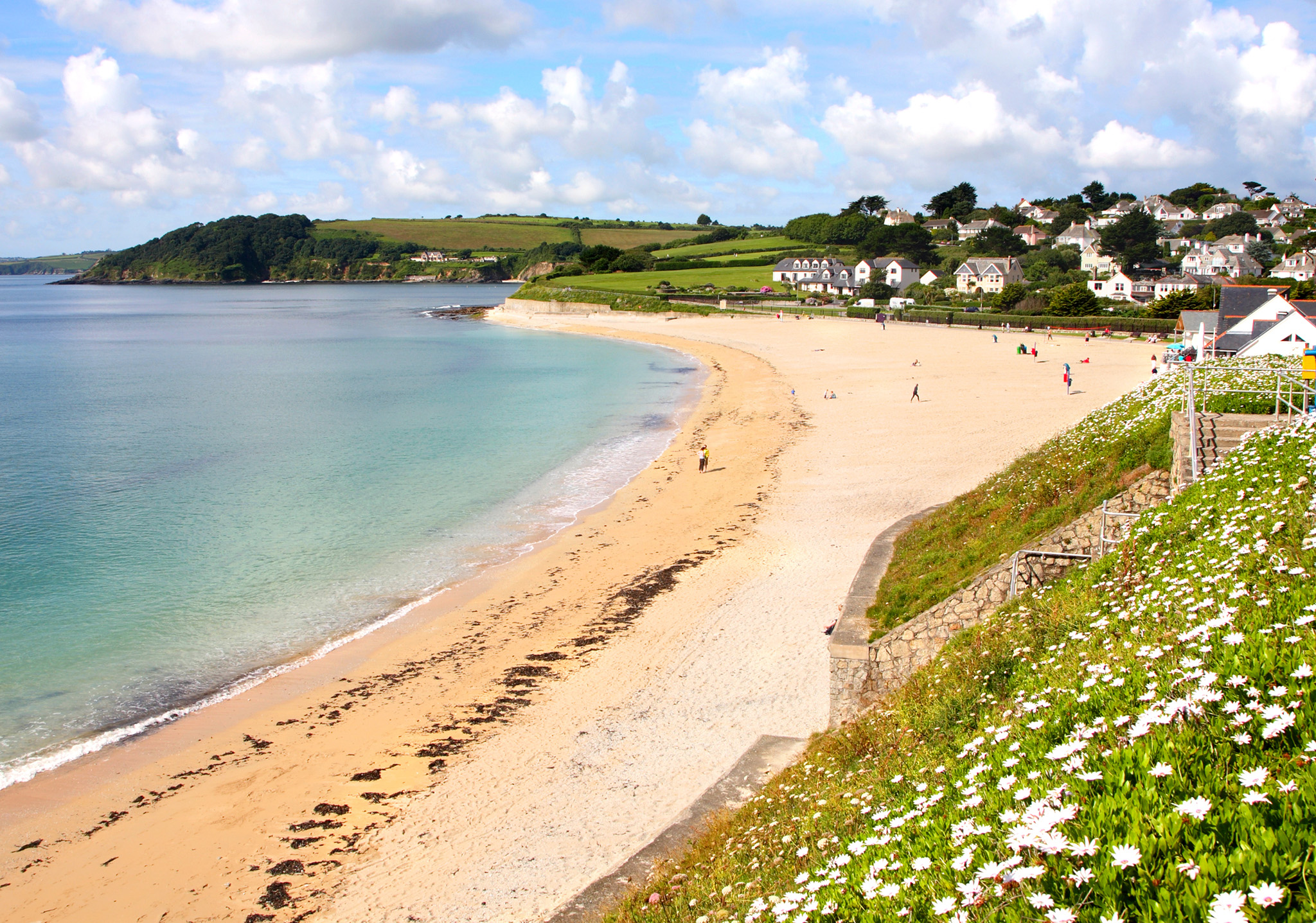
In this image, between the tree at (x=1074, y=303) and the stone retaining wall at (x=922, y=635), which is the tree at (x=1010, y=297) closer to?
the tree at (x=1074, y=303)

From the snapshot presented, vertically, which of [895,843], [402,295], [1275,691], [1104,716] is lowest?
[895,843]

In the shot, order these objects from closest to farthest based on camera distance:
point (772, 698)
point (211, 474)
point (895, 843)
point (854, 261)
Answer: point (895, 843) → point (772, 698) → point (211, 474) → point (854, 261)

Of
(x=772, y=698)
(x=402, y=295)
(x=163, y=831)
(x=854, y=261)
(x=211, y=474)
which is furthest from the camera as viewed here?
(x=402, y=295)

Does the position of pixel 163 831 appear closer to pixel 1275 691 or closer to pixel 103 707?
pixel 103 707

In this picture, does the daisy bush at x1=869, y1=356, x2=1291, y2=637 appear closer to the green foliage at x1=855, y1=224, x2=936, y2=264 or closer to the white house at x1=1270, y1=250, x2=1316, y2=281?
the white house at x1=1270, y1=250, x2=1316, y2=281

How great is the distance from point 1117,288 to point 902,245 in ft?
102

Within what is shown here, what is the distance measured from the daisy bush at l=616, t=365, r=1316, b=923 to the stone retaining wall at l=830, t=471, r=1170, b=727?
1189 millimetres

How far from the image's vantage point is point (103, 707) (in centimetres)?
1401

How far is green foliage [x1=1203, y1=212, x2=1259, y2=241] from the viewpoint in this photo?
13525 cm

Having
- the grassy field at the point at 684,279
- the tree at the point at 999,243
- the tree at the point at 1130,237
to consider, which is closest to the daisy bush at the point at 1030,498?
the grassy field at the point at 684,279

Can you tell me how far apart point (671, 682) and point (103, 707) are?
Result: 9.03 m

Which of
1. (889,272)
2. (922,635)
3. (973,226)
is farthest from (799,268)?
(922,635)

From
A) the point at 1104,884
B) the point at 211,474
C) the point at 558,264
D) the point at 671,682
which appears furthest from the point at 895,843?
the point at 558,264

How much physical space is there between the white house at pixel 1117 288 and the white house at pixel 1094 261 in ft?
45.1
